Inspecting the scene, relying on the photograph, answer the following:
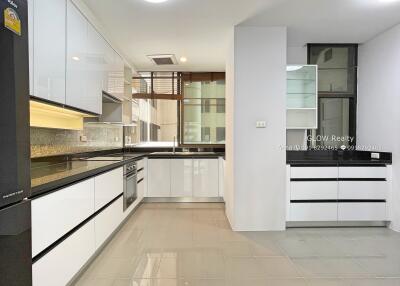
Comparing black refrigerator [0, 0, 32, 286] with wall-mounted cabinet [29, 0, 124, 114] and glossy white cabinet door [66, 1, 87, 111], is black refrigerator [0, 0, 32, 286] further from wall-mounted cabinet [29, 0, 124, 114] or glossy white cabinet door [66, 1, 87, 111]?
glossy white cabinet door [66, 1, 87, 111]

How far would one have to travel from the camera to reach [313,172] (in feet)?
11.2

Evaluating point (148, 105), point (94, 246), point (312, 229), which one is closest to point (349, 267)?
point (312, 229)

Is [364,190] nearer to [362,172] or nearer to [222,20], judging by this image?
[362,172]

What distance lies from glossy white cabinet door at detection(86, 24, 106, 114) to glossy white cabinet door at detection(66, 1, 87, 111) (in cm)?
8

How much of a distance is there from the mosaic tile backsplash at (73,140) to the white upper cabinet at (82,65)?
1.37 ft

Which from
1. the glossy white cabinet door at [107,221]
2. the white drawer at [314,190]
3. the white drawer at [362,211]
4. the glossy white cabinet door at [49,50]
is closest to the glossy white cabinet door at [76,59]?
the glossy white cabinet door at [49,50]

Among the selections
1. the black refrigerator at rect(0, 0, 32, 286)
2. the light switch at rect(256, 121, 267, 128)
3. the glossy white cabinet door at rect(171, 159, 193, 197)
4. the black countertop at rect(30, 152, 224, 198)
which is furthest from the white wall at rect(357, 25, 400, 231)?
the black refrigerator at rect(0, 0, 32, 286)

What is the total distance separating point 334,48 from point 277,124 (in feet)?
5.57

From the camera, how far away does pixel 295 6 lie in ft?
9.21

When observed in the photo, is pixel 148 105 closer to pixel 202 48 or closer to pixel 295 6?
pixel 202 48

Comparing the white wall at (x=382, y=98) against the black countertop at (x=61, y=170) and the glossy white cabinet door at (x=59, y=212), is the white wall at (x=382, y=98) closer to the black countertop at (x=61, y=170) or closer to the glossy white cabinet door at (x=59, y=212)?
the black countertop at (x=61, y=170)

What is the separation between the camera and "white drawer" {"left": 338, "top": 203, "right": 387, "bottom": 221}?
3.43 metres

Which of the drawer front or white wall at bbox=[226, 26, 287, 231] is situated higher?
white wall at bbox=[226, 26, 287, 231]

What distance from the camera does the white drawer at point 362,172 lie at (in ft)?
11.3
